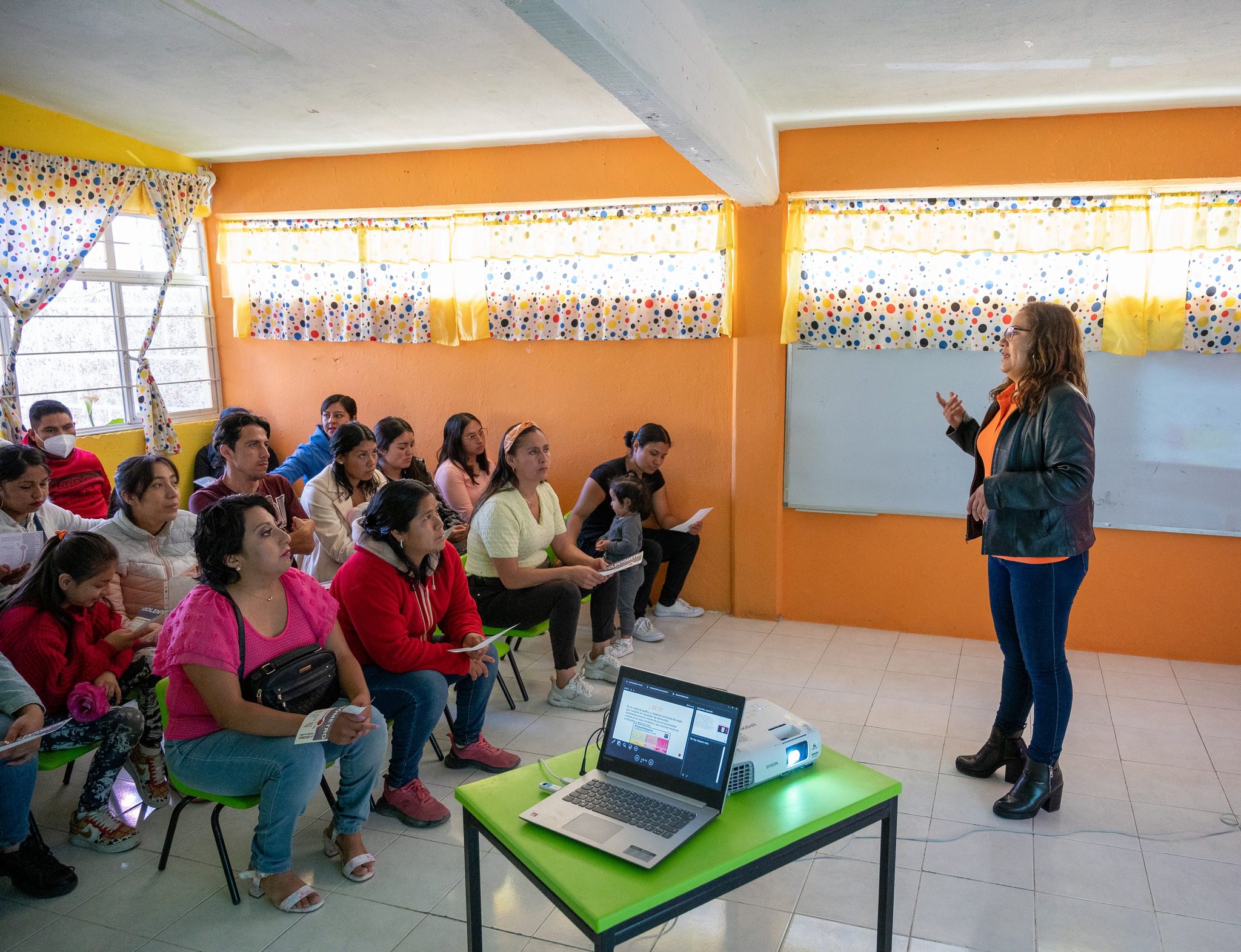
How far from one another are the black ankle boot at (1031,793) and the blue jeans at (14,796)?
2.86m

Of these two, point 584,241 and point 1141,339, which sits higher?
point 584,241

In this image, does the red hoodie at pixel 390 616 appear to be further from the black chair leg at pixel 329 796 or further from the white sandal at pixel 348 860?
the white sandal at pixel 348 860

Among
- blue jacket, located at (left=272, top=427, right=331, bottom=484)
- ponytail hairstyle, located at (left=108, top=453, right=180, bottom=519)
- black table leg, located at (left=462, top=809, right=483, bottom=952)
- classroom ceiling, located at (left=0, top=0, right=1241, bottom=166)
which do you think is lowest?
black table leg, located at (left=462, top=809, right=483, bottom=952)

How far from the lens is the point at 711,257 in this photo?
4789 millimetres

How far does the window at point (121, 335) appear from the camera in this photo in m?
4.83

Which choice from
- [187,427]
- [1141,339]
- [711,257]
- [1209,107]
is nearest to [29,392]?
[187,427]

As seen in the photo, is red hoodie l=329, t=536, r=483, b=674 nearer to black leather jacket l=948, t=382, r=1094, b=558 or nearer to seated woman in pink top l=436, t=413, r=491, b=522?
seated woman in pink top l=436, t=413, r=491, b=522

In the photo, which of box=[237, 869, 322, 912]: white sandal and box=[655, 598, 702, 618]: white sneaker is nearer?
box=[237, 869, 322, 912]: white sandal

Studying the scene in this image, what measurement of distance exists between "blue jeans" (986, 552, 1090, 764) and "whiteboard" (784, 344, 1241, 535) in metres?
1.31

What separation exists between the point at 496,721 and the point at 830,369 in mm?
2411

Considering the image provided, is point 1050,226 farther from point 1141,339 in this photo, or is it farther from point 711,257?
point 711,257

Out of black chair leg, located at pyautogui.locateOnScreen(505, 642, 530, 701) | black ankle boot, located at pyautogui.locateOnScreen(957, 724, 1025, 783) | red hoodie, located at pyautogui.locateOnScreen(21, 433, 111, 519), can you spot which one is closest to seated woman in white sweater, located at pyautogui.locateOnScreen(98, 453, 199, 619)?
red hoodie, located at pyautogui.locateOnScreen(21, 433, 111, 519)

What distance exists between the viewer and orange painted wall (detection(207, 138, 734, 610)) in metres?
4.88

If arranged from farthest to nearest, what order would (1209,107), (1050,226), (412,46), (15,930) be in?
(1050,226) → (1209,107) → (412,46) → (15,930)
